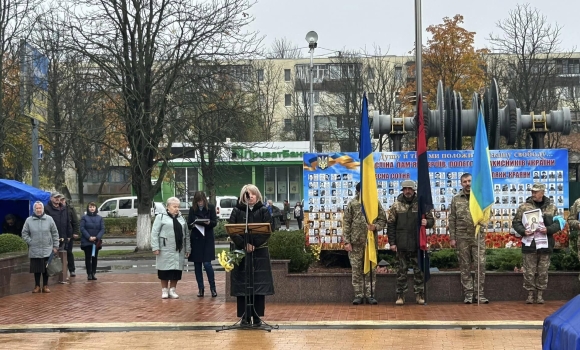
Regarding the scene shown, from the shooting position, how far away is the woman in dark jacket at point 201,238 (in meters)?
14.4

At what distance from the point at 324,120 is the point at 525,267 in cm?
5106

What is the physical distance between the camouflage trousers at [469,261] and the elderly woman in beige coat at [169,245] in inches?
179

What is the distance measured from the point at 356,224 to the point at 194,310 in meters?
2.70

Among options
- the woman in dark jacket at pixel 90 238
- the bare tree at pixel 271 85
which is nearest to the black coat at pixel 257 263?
the woman in dark jacket at pixel 90 238

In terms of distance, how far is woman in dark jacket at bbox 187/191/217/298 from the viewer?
14.4 m

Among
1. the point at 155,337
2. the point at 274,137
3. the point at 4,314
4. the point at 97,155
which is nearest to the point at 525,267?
the point at 155,337

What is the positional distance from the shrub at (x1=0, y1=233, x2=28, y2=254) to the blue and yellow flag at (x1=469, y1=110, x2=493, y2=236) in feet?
28.6

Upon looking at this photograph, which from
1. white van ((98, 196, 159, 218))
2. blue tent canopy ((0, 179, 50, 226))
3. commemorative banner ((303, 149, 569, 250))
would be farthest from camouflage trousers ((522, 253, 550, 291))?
white van ((98, 196, 159, 218))

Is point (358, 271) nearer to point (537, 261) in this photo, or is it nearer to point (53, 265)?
point (537, 261)

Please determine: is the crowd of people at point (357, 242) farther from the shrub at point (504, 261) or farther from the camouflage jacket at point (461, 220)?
the shrub at point (504, 261)

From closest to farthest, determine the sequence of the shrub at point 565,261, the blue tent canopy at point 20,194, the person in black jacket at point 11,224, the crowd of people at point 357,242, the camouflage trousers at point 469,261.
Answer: the crowd of people at point 357,242, the camouflage trousers at point 469,261, the shrub at point 565,261, the person in black jacket at point 11,224, the blue tent canopy at point 20,194

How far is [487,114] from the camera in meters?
17.6

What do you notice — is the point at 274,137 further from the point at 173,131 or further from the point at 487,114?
the point at 487,114

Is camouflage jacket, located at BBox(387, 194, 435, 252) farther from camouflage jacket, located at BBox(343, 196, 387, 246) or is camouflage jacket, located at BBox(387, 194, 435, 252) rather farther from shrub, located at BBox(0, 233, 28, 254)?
shrub, located at BBox(0, 233, 28, 254)
